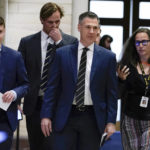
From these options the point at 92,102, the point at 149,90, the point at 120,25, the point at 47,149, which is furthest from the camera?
the point at 120,25

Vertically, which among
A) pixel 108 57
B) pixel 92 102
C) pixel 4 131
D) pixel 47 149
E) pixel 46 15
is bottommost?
pixel 47 149

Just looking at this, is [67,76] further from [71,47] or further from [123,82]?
[123,82]

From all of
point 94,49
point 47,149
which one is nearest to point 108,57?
point 94,49

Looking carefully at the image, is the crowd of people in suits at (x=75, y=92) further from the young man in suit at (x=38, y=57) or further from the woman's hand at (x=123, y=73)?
the young man in suit at (x=38, y=57)

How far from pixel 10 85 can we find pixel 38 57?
2.56ft

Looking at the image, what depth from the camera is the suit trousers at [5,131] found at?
11.8 feet

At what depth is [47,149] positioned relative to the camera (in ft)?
14.7

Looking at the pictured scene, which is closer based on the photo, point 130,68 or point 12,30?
point 130,68

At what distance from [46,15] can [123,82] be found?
104 cm

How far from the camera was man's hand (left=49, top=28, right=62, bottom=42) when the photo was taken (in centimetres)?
439

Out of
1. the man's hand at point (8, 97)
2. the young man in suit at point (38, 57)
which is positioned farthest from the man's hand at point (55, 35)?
the man's hand at point (8, 97)

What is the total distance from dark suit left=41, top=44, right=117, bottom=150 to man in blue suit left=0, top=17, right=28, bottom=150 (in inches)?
11.5

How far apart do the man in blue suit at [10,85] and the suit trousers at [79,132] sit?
17.5 inches

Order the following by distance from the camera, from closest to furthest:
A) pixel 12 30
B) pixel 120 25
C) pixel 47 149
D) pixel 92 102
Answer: pixel 92 102 < pixel 47 149 < pixel 12 30 < pixel 120 25
